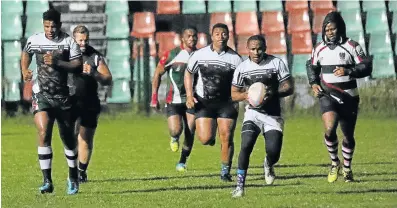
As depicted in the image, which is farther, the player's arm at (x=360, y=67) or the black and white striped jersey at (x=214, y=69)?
the black and white striped jersey at (x=214, y=69)

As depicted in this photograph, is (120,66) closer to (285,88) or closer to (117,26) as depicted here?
(117,26)

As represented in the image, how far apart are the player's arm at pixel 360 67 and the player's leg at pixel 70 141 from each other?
134 inches

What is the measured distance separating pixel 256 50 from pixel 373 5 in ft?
68.2

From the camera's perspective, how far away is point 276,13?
3338 cm

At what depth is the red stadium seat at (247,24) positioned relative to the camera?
1312 inches

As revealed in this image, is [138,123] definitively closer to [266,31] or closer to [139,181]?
[266,31]

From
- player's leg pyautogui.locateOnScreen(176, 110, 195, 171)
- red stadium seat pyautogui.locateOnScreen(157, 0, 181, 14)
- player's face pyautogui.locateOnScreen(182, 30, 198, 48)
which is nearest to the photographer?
player's face pyautogui.locateOnScreen(182, 30, 198, 48)

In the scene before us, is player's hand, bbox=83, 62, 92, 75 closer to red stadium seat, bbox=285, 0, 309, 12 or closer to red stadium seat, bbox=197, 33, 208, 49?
red stadium seat, bbox=197, 33, 208, 49

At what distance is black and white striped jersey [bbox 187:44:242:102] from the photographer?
15.1 meters

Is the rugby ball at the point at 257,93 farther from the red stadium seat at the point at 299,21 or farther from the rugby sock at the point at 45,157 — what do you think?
the red stadium seat at the point at 299,21

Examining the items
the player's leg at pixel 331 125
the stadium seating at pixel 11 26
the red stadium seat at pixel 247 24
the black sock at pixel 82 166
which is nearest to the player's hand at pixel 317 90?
the player's leg at pixel 331 125

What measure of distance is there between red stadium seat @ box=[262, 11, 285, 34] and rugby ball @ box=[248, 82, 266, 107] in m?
20.2

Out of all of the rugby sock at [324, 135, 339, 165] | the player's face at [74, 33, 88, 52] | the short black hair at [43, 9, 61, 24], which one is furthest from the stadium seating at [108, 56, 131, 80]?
the short black hair at [43, 9, 61, 24]

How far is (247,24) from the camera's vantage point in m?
33.5
